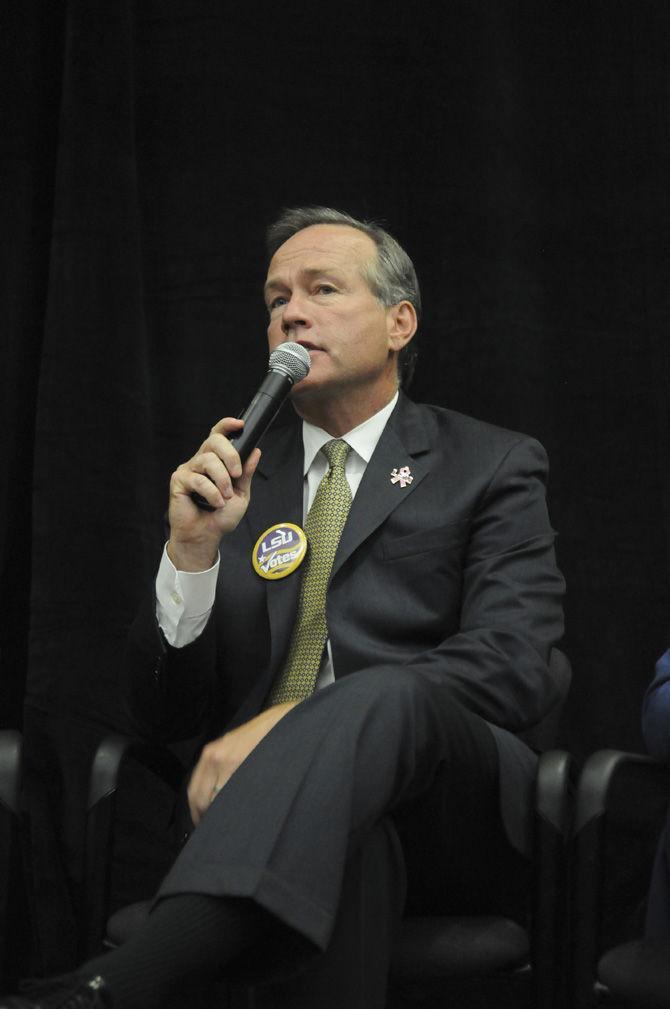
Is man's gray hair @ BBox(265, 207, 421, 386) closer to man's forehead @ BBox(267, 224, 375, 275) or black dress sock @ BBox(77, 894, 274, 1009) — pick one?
man's forehead @ BBox(267, 224, 375, 275)

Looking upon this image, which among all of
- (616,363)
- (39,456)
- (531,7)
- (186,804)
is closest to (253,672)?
(186,804)

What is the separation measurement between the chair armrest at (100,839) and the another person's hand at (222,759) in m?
0.11

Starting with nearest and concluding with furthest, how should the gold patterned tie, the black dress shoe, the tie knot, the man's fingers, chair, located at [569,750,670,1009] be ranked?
1. the black dress shoe
2. chair, located at [569,750,670,1009]
3. the man's fingers
4. the gold patterned tie
5. the tie knot

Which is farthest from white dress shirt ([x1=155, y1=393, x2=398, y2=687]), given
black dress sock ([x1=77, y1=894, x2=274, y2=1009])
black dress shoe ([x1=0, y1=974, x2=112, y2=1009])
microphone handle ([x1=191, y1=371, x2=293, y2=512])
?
black dress shoe ([x1=0, y1=974, x2=112, y2=1009])

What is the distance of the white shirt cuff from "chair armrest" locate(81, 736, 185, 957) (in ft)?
0.59

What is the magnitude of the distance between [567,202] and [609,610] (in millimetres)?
802

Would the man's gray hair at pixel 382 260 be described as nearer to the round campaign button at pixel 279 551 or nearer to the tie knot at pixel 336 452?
the tie knot at pixel 336 452

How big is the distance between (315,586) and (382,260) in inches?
25.8

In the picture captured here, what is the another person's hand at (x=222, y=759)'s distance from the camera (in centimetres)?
194

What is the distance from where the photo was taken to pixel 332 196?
2816 mm

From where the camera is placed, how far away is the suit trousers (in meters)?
1.55

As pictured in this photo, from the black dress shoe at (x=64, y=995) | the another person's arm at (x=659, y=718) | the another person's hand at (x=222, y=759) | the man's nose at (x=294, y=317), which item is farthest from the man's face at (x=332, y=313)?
the black dress shoe at (x=64, y=995)

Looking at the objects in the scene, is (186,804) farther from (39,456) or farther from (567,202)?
(567,202)

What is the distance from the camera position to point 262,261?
2.82 meters
